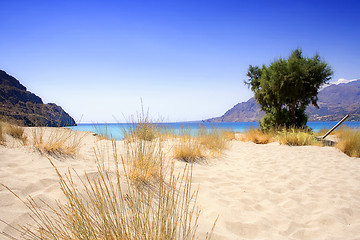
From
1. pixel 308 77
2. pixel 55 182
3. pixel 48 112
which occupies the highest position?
pixel 308 77

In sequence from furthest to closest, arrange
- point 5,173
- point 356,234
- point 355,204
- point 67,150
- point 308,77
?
point 308,77 < point 67,150 < point 355,204 < point 5,173 < point 356,234

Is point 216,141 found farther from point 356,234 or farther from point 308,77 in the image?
point 308,77

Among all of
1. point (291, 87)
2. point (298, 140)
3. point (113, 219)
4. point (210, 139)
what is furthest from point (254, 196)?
point (291, 87)

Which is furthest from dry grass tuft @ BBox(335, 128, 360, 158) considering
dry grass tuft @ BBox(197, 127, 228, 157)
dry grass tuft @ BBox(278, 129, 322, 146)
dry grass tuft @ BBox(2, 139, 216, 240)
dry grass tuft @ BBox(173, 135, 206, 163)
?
dry grass tuft @ BBox(2, 139, 216, 240)

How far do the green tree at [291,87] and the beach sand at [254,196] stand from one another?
7.48m

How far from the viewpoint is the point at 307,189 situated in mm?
3203

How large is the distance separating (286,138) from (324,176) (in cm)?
474

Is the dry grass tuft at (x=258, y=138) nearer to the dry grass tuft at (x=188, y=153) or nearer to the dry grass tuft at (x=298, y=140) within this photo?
the dry grass tuft at (x=298, y=140)

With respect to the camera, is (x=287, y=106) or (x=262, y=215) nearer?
(x=262, y=215)

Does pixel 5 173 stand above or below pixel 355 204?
above

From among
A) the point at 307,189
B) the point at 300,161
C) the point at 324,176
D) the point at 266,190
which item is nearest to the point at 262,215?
the point at 266,190

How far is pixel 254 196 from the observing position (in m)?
2.83

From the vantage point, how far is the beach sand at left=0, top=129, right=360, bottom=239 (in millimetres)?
1955

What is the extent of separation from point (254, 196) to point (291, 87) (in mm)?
10276
